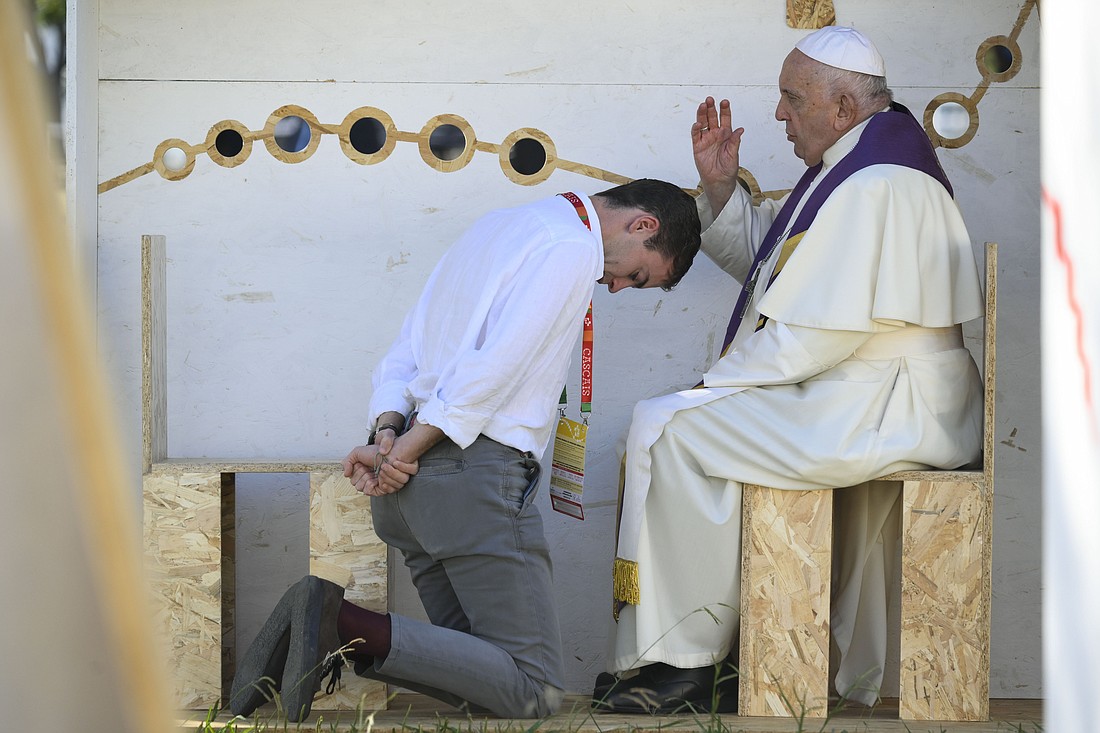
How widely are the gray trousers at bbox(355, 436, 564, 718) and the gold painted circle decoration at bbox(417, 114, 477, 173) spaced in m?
1.45

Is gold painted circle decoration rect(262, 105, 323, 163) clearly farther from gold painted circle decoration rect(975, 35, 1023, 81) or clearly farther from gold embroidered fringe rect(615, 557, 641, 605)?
gold painted circle decoration rect(975, 35, 1023, 81)

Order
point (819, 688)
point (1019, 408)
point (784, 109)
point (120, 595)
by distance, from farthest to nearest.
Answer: point (1019, 408)
point (784, 109)
point (819, 688)
point (120, 595)

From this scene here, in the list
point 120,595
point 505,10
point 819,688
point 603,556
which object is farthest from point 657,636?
point 120,595

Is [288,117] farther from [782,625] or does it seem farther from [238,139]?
[782,625]

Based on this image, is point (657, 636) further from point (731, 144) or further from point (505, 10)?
point (505, 10)

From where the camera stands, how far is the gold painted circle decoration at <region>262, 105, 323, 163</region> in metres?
4.28

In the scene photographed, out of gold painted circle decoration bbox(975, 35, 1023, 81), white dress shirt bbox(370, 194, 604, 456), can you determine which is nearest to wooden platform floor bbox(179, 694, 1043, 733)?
white dress shirt bbox(370, 194, 604, 456)

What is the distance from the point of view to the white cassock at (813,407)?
341 centimetres

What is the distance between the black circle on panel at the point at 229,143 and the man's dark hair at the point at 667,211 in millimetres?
1514

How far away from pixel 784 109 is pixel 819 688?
1749mm

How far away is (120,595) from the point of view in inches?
38.6

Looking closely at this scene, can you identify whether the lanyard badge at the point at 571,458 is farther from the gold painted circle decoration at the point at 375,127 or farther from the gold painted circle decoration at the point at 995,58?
the gold painted circle decoration at the point at 995,58

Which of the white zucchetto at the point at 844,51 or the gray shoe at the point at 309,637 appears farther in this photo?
the white zucchetto at the point at 844,51

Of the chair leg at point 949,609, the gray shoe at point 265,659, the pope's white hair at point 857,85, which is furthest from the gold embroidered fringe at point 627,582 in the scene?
the pope's white hair at point 857,85
